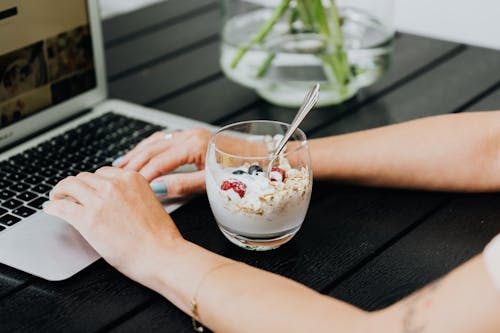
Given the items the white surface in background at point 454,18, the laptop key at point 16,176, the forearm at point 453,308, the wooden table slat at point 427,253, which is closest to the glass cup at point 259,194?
the wooden table slat at point 427,253

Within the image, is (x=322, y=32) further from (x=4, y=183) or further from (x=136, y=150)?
(x=4, y=183)

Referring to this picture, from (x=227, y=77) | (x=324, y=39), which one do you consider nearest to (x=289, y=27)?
(x=324, y=39)

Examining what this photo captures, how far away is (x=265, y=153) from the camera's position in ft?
3.63

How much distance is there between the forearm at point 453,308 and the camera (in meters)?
0.67

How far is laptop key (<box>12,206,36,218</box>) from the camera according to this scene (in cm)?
104

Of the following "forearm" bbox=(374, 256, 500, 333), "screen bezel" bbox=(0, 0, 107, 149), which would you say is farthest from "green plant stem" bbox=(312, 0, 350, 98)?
"forearm" bbox=(374, 256, 500, 333)

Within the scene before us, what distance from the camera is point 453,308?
69 centimetres

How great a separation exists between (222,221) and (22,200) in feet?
0.98

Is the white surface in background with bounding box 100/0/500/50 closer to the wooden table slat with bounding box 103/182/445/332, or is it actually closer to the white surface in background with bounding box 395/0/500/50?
the white surface in background with bounding box 395/0/500/50

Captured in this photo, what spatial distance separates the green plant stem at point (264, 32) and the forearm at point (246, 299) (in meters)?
0.60

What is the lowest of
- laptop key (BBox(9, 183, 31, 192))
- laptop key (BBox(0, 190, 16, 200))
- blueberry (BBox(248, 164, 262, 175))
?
laptop key (BBox(9, 183, 31, 192))

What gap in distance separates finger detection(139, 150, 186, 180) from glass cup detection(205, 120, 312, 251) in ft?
0.41

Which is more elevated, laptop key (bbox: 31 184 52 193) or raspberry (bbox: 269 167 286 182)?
raspberry (bbox: 269 167 286 182)

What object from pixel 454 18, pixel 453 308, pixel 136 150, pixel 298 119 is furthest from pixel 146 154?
pixel 454 18
